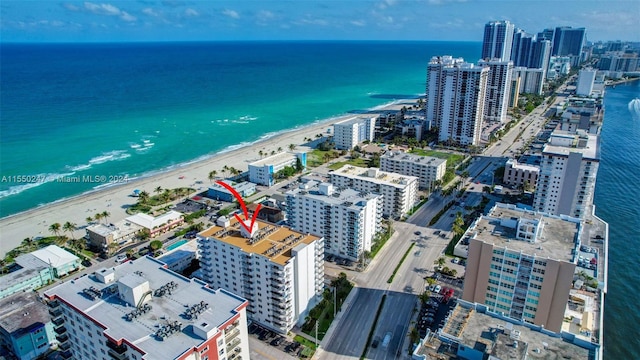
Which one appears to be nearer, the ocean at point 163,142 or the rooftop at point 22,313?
the rooftop at point 22,313

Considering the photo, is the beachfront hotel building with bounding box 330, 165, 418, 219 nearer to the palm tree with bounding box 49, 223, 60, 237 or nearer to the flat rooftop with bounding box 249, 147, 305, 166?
the flat rooftop with bounding box 249, 147, 305, 166

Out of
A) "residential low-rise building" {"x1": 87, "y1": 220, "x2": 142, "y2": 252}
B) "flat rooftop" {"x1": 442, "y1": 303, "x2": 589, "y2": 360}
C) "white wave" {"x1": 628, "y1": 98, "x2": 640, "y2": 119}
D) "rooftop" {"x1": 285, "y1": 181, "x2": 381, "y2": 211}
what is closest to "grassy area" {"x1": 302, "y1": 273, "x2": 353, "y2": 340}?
"rooftop" {"x1": 285, "y1": 181, "x2": 381, "y2": 211}

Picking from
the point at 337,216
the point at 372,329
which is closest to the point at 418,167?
the point at 337,216

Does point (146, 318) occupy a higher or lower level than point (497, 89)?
lower

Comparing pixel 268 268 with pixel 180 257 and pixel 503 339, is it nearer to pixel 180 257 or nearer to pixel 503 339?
pixel 180 257

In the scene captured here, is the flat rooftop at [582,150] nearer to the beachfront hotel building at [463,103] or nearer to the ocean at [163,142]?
the ocean at [163,142]

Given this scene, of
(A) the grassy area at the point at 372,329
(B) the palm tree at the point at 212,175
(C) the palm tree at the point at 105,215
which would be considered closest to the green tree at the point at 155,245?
(C) the palm tree at the point at 105,215

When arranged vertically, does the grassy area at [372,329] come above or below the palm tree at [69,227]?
below
